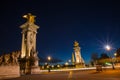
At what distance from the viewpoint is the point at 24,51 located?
3819 centimetres

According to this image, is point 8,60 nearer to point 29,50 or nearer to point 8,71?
point 8,71

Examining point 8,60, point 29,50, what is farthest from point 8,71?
point 29,50

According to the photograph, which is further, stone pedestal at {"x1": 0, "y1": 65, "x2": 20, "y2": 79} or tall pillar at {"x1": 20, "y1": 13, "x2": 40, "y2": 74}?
tall pillar at {"x1": 20, "y1": 13, "x2": 40, "y2": 74}

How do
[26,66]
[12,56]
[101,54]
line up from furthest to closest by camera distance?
[101,54], [26,66], [12,56]

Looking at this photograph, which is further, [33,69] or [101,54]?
[101,54]

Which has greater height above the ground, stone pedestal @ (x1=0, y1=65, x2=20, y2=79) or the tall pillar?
the tall pillar

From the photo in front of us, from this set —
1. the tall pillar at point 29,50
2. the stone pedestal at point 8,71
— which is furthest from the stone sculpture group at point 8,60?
the tall pillar at point 29,50

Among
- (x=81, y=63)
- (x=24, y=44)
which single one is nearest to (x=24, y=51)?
(x=24, y=44)

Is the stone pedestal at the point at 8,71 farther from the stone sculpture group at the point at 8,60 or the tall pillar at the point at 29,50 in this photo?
the tall pillar at the point at 29,50

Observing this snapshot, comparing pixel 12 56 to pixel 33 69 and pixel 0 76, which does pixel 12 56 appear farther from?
pixel 33 69

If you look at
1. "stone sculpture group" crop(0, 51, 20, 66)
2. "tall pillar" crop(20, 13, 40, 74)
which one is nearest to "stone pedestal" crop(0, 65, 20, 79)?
"stone sculpture group" crop(0, 51, 20, 66)

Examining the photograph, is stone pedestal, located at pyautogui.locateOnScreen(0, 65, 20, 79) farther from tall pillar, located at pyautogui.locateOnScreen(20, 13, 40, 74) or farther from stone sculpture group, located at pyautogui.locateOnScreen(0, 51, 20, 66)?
tall pillar, located at pyautogui.locateOnScreen(20, 13, 40, 74)

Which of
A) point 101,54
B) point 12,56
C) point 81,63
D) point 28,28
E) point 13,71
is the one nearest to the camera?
point 13,71

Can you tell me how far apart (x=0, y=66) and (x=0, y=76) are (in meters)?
1.21
